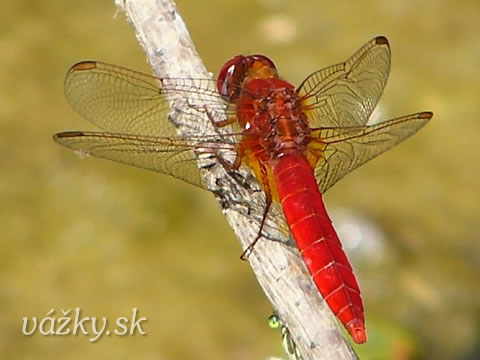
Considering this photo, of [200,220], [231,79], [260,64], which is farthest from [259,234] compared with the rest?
[200,220]

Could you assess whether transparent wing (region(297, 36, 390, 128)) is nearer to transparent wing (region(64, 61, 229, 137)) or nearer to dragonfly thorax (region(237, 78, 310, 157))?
dragonfly thorax (region(237, 78, 310, 157))

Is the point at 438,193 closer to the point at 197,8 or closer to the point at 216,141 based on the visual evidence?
the point at 197,8

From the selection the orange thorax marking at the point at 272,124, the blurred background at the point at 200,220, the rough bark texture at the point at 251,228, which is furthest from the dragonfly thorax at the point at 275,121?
the blurred background at the point at 200,220

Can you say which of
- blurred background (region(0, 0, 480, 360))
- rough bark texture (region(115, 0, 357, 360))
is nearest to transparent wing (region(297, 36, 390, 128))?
rough bark texture (region(115, 0, 357, 360))

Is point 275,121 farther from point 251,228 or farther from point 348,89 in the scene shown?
point 251,228

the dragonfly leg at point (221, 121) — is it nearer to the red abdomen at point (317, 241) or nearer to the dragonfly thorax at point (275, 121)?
the dragonfly thorax at point (275, 121)

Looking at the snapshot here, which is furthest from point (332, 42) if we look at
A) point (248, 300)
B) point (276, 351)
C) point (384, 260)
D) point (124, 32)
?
point (276, 351)
